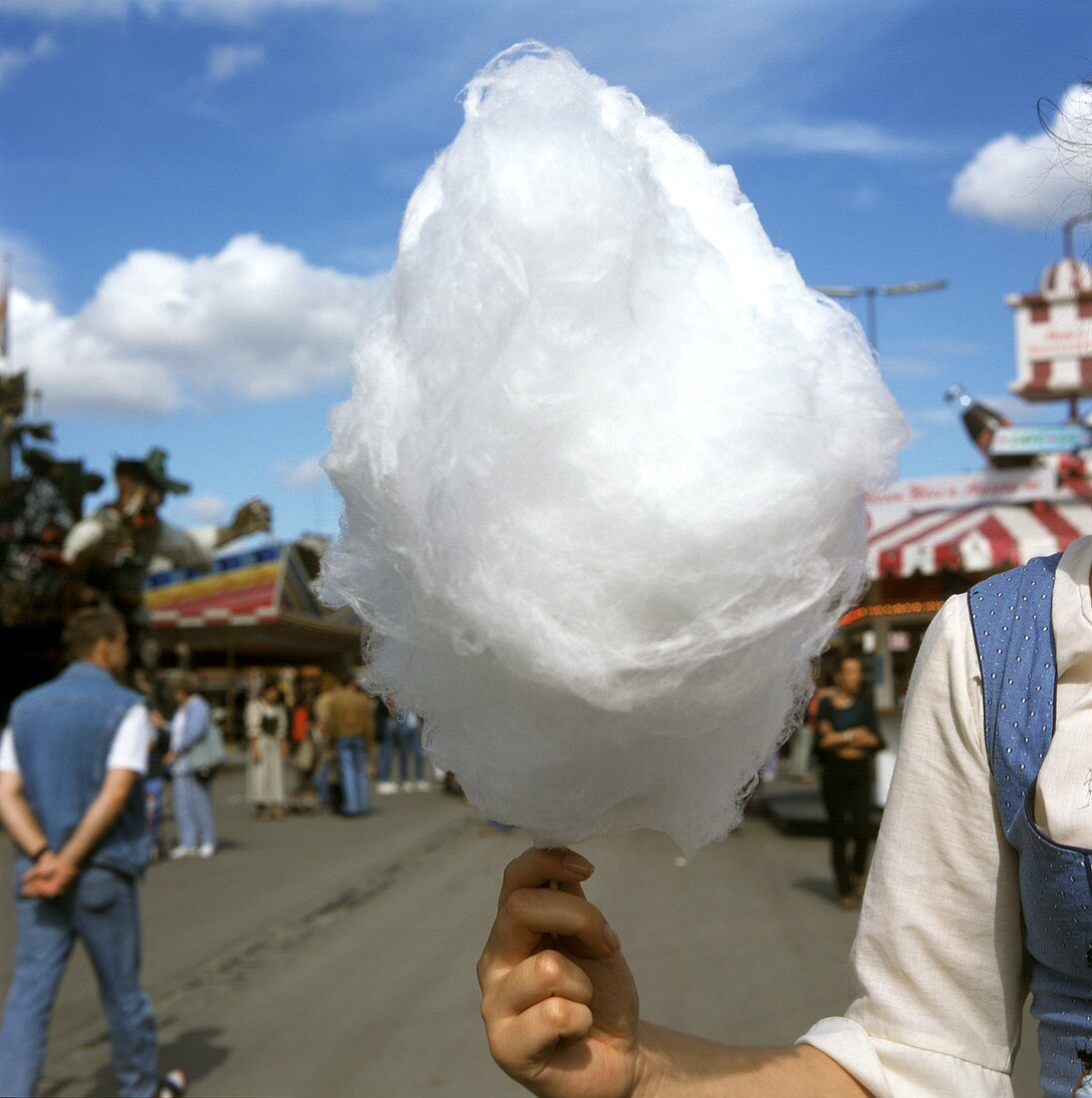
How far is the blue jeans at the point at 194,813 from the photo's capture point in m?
11.4

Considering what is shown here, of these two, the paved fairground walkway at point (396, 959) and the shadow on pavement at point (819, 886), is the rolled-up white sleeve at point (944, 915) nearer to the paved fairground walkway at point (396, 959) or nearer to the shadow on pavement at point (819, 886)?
the paved fairground walkway at point (396, 959)

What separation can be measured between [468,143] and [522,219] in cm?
13

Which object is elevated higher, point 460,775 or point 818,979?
point 460,775

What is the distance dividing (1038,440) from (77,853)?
9289 millimetres

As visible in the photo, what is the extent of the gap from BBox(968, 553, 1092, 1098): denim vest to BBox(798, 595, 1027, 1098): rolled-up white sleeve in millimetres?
23

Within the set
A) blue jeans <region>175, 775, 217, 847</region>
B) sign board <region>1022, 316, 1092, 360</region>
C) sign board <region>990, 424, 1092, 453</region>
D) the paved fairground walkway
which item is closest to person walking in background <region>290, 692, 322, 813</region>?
blue jeans <region>175, 775, 217, 847</region>

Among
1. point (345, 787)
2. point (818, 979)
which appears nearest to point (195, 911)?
point (818, 979)

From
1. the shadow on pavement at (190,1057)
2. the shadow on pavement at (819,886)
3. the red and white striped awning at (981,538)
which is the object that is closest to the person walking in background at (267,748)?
the shadow on pavement at (819,886)

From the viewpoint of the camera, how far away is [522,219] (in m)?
1.10

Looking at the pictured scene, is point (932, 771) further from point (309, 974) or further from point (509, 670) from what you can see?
point (309, 974)

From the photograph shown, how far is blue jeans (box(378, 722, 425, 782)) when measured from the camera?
58.9 feet

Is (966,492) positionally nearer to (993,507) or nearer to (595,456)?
(993,507)

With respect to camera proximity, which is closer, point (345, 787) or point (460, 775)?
point (460, 775)

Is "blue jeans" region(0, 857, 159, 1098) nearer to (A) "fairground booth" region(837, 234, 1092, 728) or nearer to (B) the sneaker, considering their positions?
(B) the sneaker
